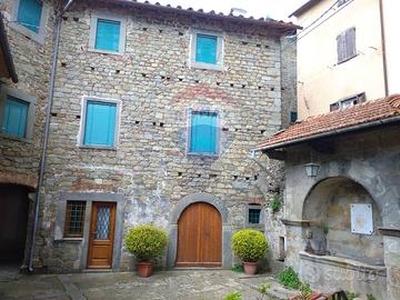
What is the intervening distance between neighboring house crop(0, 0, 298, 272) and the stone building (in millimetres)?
1900

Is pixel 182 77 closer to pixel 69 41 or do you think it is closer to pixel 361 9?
pixel 69 41

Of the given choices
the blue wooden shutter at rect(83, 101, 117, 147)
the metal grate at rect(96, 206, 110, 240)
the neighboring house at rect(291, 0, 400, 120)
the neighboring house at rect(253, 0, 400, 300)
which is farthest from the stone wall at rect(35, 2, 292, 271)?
the neighboring house at rect(253, 0, 400, 300)

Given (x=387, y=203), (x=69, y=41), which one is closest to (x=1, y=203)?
(x=69, y=41)

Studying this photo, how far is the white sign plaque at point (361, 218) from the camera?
6903 mm

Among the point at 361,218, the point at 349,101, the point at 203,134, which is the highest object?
the point at 349,101

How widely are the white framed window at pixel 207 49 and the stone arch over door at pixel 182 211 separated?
407cm

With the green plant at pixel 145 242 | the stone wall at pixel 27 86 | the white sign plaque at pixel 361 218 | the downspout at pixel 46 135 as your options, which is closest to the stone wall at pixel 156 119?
the downspout at pixel 46 135

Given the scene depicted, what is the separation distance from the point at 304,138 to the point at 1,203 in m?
9.98

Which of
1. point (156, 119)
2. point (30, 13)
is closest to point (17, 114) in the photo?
point (30, 13)

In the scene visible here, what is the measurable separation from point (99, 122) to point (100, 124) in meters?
0.07

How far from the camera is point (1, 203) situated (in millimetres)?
11320

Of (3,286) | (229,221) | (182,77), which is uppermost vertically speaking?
(182,77)

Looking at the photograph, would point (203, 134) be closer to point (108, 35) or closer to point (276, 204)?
point (276, 204)

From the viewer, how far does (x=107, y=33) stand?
33.4 feet
